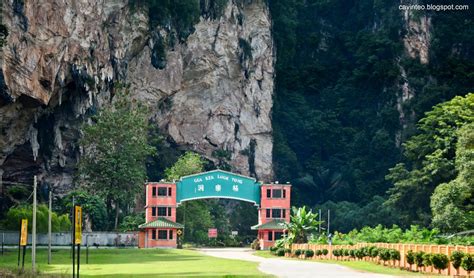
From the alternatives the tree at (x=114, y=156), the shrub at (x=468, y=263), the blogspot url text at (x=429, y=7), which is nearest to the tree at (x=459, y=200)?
the tree at (x=114, y=156)

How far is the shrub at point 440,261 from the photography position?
157 ft

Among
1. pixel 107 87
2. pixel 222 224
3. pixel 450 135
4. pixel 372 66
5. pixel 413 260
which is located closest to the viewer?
pixel 413 260

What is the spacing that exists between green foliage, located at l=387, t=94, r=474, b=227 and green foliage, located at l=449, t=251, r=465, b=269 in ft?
183

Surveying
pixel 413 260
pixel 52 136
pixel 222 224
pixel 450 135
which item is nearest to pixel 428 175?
pixel 450 135

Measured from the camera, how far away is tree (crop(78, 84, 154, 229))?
114062 millimetres

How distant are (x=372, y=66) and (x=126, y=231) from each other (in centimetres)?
5354

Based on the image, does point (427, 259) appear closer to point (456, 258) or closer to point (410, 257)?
point (410, 257)

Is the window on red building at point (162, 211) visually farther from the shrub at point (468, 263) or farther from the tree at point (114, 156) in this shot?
the shrub at point (468, 263)

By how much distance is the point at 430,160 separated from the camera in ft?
349

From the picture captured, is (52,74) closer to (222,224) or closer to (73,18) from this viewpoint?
Result: (73,18)

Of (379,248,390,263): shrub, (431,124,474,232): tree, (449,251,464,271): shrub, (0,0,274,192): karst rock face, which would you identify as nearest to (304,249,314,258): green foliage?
(431,124,474,232): tree

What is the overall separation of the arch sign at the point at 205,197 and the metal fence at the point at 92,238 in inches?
56.7

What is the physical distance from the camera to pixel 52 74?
94.8 m

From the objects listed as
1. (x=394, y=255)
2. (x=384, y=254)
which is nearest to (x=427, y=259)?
(x=394, y=255)
